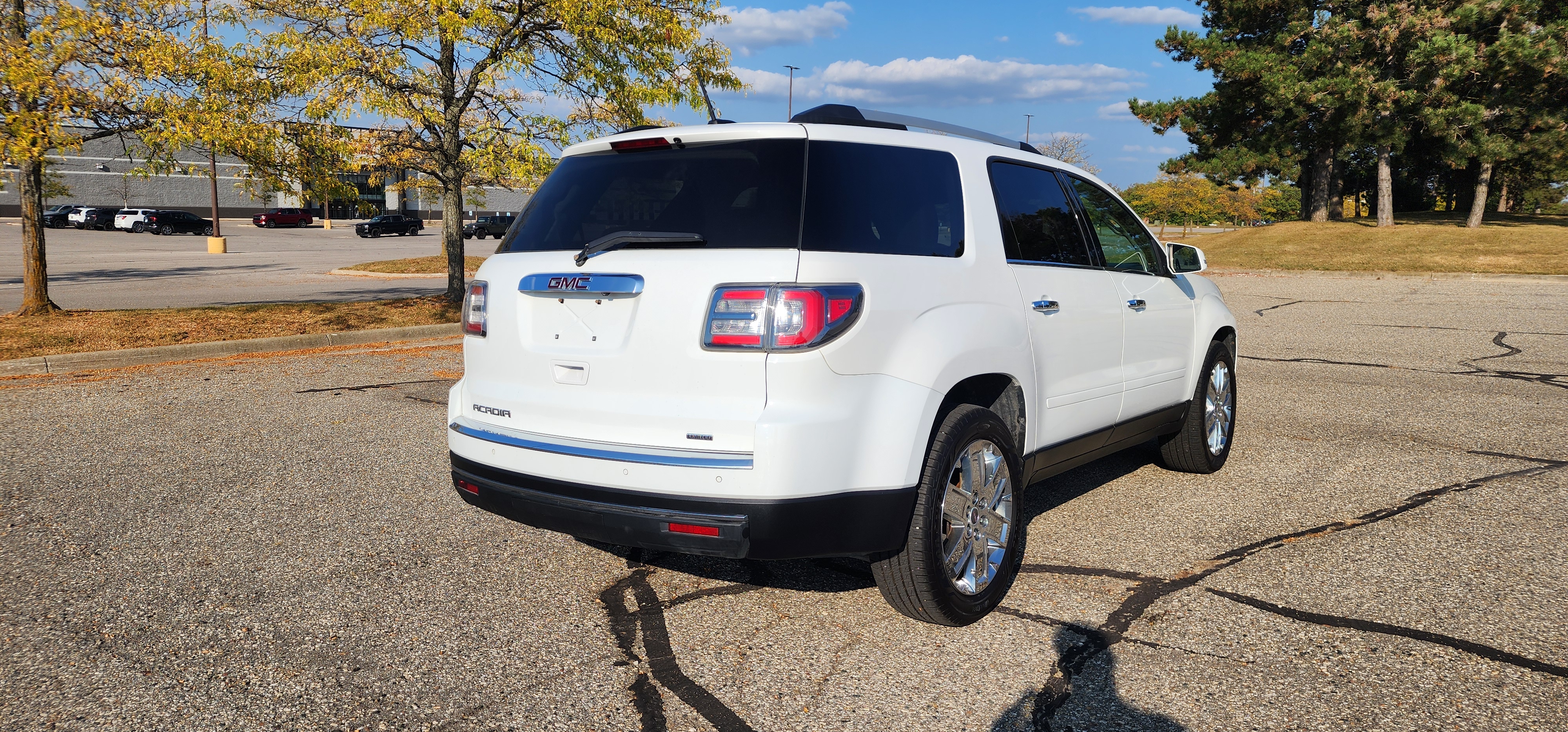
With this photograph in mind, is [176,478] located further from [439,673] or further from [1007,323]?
[1007,323]

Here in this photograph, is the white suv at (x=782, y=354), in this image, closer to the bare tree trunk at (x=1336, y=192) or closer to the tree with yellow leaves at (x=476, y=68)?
the tree with yellow leaves at (x=476, y=68)

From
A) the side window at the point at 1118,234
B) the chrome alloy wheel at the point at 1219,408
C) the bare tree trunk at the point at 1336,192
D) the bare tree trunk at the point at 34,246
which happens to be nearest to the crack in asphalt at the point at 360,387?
the bare tree trunk at the point at 34,246

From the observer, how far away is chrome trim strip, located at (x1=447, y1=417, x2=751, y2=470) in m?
3.26

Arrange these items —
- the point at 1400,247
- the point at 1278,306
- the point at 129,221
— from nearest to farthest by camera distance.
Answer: the point at 1278,306, the point at 1400,247, the point at 129,221

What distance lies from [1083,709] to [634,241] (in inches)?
84.1

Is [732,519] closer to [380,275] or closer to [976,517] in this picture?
[976,517]

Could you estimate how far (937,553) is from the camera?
3.66 m

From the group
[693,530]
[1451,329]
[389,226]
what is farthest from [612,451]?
[389,226]

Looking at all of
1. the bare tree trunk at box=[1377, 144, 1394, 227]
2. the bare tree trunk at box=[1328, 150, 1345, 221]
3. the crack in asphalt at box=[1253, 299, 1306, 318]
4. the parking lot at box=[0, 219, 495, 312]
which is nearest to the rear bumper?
the parking lot at box=[0, 219, 495, 312]

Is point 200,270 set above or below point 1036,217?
below

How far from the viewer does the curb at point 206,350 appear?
9.69 meters

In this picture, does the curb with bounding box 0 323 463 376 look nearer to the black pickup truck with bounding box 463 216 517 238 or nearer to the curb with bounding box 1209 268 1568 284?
the curb with bounding box 1209 268 1568 284

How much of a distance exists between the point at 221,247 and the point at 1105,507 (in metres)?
36.4

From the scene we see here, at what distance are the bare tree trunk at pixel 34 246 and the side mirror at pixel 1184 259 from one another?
40.1 ft
